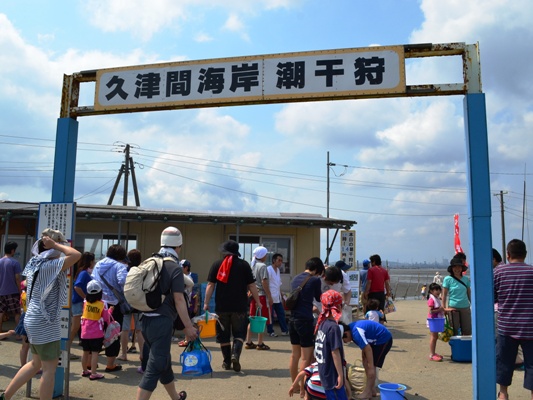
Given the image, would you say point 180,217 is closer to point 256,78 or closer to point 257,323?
point 257,323

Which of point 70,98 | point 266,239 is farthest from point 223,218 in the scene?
point 70,98

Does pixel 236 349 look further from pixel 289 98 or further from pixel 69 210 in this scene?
pixel 289 98

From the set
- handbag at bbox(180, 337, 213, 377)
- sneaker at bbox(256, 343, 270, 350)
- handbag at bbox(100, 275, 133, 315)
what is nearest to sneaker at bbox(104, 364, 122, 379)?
handbag at bbox(100, 275, 133, 315)

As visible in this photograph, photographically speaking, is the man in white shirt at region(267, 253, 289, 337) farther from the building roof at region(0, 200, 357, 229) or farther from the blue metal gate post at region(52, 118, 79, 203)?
the blue metal gate post at region(52, 118, 79, 203)

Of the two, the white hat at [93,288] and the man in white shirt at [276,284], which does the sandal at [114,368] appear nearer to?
the white hat at [93,288]

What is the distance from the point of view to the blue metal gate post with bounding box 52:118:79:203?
6.03 m

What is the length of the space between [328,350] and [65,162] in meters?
3.97

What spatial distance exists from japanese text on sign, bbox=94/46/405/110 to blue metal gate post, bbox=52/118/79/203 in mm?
485

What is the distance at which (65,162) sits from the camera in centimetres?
609

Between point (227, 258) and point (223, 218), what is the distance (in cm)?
610

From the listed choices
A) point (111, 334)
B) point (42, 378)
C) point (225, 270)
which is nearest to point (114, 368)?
point (111, 334)

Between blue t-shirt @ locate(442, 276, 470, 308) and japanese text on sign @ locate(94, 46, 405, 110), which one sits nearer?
japanese text on sign @ locate(94, 46, 405, 110)

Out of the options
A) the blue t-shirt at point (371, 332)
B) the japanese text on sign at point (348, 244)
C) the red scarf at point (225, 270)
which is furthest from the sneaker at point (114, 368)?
the japanese text on sign at point (348, 244)

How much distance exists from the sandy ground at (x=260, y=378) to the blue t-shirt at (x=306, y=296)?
38.5 inches
